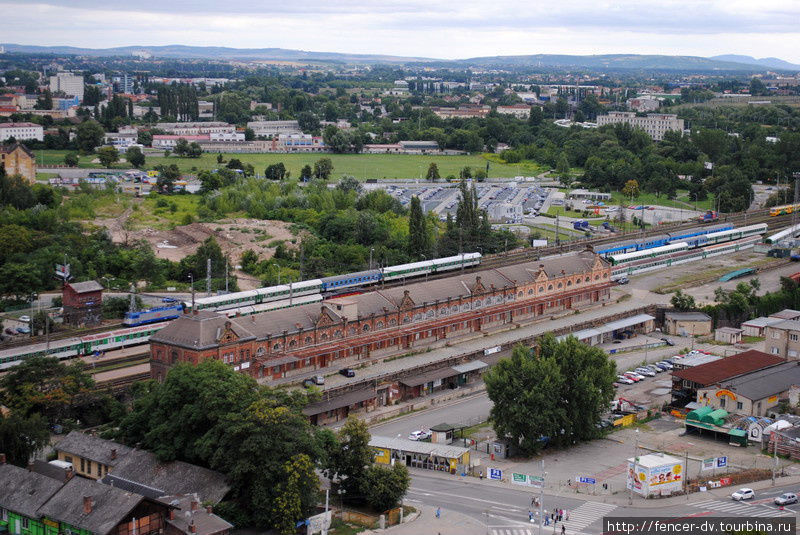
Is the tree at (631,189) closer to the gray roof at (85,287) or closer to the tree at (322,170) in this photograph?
the tree at (322,170)

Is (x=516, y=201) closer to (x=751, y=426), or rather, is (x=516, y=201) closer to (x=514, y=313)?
(x=514, y=313)

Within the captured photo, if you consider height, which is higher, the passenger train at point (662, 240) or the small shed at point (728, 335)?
the passenger train at point (662, 240)

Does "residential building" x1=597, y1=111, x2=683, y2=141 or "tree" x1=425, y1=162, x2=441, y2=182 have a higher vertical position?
"residential building" x1=597, y1=111, x2=683, y2=141

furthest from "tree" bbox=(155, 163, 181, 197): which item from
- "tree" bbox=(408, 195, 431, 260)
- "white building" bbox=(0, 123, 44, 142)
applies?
"white building" bbox=(0, 123, 44, 142)

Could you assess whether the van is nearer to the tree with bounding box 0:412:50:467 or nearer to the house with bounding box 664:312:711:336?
the tree with bounding box 0:412:50:467

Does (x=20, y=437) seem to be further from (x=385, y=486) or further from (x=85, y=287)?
(x=85, y=287)

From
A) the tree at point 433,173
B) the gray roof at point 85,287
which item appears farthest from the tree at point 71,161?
the gray roof at point 85,287
